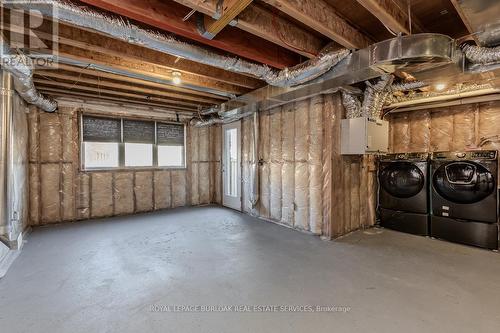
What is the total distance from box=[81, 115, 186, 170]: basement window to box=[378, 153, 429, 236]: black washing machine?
449 cm

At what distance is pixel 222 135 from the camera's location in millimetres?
6078

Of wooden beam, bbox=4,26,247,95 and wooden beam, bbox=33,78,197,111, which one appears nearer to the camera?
wooden beam, bbox=4,26,247,95

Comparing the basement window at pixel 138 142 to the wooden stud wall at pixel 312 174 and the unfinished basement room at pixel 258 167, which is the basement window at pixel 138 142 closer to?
the unfinished basement room at pixel 258 167

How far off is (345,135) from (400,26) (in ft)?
5.27

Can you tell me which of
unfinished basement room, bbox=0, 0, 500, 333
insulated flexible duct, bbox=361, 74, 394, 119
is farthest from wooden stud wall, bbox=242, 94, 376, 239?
insulated flexible duct, bbox=361, 74, 394, 119

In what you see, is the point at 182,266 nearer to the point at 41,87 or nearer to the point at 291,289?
the point at 291,289

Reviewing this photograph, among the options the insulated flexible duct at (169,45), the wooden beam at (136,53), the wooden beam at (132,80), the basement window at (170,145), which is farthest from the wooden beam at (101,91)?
the insulated flexible duct at (169,45)

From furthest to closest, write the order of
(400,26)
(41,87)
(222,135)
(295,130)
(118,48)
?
(222,135) < (295,130) < (41,87) < (118,48) < (400,26)

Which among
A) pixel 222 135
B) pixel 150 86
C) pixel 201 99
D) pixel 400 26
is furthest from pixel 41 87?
pixel 400 26

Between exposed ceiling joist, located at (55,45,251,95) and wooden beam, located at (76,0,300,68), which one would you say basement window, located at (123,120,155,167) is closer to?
exposed ceiling joist, located at (55,45,251,95)

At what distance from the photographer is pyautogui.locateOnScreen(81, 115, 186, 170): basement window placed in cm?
480

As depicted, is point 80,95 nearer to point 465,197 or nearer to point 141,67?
point 141,67

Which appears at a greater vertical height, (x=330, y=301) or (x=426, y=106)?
(x=426, y=106)

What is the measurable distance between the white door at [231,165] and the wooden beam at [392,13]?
3.60 meters
